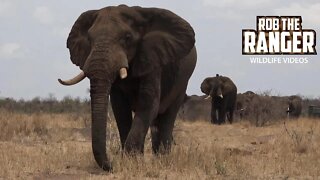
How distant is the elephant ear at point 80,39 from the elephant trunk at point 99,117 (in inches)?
44.0

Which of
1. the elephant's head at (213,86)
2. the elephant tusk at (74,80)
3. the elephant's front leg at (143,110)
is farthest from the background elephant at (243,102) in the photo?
the elephant tusk at (74,80)

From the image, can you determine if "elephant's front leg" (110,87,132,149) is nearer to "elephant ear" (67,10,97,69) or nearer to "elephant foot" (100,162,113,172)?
"elephant ear" (67,10,97,69)

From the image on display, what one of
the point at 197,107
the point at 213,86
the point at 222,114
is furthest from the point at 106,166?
the point at 197,107

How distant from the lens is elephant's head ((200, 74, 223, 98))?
27469 millimetres

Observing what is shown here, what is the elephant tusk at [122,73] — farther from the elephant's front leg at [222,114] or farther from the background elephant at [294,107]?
the background elephant at [294,107]

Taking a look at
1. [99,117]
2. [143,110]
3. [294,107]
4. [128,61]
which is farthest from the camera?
[294,107]

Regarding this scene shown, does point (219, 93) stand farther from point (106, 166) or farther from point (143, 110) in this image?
point (106, 166)

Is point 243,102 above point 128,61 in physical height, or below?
below

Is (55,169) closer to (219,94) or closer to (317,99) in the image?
(219,94)

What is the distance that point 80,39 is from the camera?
28.9 feet

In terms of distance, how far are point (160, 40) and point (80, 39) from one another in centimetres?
116

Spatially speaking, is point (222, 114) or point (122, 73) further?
point (222, 114)

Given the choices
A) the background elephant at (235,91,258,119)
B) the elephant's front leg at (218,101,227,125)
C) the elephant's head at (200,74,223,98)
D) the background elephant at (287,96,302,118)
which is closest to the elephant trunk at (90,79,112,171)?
the elephant's front leg at (218,101,227,125)

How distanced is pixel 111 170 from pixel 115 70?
1284 mm
